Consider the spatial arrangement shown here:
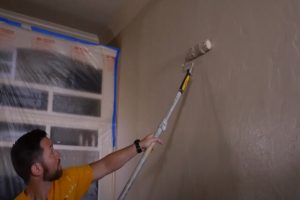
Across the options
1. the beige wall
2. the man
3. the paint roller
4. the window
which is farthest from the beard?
the window

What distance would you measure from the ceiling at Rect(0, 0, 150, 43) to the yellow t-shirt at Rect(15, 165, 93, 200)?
1170mm

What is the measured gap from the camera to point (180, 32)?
1.48 meters

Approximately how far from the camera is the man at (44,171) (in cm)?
113

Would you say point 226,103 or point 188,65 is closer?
point 226,103

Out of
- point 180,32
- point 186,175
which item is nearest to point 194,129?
point 186,175

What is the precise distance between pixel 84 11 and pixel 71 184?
144 centimetres

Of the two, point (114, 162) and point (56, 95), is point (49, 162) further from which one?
point (56, 95)

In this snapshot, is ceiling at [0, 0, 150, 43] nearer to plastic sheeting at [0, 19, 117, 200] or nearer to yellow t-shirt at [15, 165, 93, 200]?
plastic sheeting at [0, 19, 117, 200]

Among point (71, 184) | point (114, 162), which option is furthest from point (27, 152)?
point (114, 162)

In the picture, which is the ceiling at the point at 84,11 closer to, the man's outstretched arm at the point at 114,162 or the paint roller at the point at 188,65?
the paint roller at the point at 188,65

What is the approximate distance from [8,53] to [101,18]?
809 millimetres

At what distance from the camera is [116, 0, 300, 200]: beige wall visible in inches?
36.0

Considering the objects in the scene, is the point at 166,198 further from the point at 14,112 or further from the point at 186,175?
the point at 14,112

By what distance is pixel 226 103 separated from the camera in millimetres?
1133
